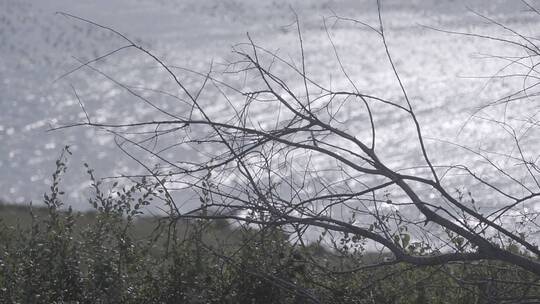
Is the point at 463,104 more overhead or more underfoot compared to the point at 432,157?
more overhead

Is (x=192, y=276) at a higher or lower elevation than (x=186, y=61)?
lower

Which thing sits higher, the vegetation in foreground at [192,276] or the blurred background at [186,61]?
the blurred background at [186,61]

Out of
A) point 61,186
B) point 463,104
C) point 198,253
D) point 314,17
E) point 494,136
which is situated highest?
point 314,17

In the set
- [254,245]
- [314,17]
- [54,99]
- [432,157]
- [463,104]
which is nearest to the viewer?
[254,245]

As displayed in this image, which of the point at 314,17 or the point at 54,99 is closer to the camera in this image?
the point at 54,99

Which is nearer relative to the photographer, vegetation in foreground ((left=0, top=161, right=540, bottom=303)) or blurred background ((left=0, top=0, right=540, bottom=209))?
vegetation in foreground ((left=0, top=161, right=540, bottom=303))

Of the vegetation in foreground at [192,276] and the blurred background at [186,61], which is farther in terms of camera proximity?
the blurred background at [186,61]

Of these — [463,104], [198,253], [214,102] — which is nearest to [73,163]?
[214,102]

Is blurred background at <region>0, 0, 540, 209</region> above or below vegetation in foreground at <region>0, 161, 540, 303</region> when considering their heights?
above

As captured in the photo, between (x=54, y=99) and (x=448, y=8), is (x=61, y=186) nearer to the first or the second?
(x=54, y=99)

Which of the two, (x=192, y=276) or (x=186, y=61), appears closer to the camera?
(x=192, y=276)

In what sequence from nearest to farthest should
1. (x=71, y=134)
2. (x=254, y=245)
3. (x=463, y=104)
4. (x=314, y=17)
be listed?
(x=254, y=245) → (x=463, y=104) → (x=71, y=134) → (x=314, y=17)

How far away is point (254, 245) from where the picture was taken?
329 centimetres

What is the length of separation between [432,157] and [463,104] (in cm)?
345
